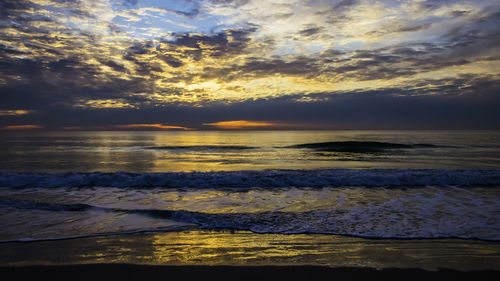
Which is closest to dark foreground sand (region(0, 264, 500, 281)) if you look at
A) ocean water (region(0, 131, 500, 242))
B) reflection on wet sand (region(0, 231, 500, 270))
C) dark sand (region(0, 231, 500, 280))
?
dark sand (region(0, 231, 500, 280))

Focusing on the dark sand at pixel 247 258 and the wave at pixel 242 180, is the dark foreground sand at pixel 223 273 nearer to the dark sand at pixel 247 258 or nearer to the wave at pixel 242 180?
the dark sand at pixel 247 258

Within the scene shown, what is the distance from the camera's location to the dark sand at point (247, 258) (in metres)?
3.92

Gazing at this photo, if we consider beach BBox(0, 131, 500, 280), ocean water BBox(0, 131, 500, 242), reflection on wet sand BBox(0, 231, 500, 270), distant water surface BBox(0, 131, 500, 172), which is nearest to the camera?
beach BBox(0, 131, 500, 280)

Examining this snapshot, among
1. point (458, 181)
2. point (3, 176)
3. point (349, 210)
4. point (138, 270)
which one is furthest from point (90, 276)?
point (458, 181)

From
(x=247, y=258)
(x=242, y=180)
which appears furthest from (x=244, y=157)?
(x=247, y=258)

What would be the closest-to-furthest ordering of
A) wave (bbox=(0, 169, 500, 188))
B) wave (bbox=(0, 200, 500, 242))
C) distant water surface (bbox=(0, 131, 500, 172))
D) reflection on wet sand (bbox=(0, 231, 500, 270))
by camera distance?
reflection on wet sand (bbox=(0, 231, 500, 270)) < wave (bbox=(0, 200, 500, 242)) < wave (bbox=(0, 169, 500, 188)) < distant water surface (bbox=(0, 131, 500, 172))

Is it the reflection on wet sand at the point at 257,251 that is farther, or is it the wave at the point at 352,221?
the wave at the point at 352,221

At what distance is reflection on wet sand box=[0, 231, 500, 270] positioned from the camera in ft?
14.0

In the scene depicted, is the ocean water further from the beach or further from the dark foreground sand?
the dark foreground sand

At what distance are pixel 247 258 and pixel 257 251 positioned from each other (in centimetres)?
33

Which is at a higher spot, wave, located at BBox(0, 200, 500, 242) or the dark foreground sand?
the dark foreground sand

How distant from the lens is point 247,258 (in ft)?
14.4

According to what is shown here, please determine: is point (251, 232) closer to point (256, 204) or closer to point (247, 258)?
point (247, 258)

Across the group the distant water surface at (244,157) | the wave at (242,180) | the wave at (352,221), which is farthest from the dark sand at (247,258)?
the distant water surface at (244,157)
